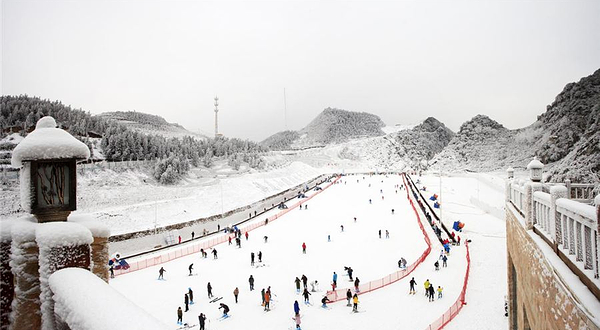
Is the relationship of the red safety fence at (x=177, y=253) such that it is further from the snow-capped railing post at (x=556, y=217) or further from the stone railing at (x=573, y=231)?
the snow-capped railing post at (x=556, y=217)

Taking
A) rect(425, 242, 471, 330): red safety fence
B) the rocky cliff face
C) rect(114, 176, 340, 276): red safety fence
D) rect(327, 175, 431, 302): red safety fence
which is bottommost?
rect(425, 242, 471, 330): red safety fence

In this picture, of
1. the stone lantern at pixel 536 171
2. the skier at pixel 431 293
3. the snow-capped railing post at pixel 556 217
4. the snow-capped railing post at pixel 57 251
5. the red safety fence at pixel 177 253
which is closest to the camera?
the snow-capped railing post at pixel 57 251

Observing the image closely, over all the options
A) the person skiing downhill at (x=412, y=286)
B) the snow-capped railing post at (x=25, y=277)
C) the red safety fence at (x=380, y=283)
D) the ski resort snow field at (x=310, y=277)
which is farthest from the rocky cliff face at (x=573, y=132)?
the snow-capped railing post at (x=25, y=277)

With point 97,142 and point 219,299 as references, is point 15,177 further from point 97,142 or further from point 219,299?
point 219,299

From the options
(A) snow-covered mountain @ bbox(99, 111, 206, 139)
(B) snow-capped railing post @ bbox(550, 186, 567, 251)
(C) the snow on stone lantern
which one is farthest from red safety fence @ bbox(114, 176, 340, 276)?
(A) snow-covered mountain @ bbox(99, 111, 206, 139)

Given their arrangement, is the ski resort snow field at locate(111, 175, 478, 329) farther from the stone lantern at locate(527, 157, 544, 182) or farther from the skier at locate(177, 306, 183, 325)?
the stone lantern at locate(527, 157, 544, 182)

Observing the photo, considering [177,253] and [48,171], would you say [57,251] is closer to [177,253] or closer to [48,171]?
[48,171]

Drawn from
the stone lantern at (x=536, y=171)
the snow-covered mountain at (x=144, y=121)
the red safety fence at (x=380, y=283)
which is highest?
the snow-covered mountain at (x=144, y=121)
